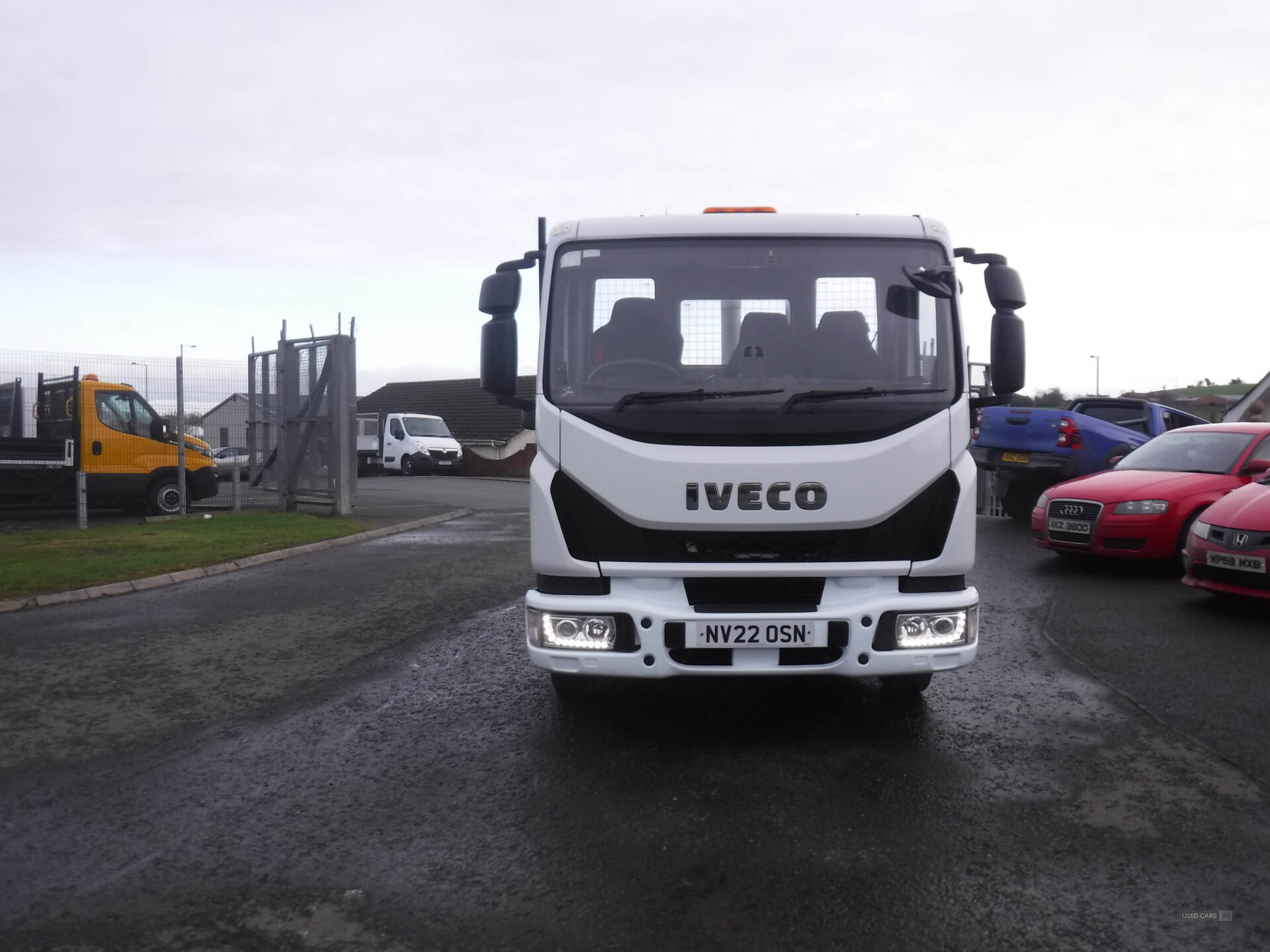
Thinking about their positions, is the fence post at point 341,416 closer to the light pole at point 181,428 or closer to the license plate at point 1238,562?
the light pole at point 181,428

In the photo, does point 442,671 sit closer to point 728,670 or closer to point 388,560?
point 728,670

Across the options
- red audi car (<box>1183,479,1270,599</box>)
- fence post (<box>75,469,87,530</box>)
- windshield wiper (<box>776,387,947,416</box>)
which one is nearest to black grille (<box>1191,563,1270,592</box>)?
red audi car (<box>1183,479,1270,599</box>)

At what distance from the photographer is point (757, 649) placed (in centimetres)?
452

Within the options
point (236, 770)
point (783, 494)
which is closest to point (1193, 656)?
point (783, 494)

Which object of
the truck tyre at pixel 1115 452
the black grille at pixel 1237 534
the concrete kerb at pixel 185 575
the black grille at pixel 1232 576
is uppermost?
the truck tyre at pixel 1115 452

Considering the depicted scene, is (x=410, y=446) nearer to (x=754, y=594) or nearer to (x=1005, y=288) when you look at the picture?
(x=1005, y=288)

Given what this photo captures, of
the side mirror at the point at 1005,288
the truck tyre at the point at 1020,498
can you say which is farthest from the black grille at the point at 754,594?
the truck tyre at the point at 1020,498

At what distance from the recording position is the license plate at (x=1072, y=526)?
10.2m

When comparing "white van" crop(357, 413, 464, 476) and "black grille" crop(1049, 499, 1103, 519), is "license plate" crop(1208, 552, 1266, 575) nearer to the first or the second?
"black grille" crop(1049, 499, 1103, 519)

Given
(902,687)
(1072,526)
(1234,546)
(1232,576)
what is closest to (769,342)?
(902,687)

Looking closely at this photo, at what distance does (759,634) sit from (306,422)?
1409 cm

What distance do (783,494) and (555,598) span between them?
3.48 ft

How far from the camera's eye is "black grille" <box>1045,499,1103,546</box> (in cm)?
1016

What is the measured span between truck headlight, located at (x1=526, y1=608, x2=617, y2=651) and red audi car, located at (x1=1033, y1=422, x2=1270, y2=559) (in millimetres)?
6998
